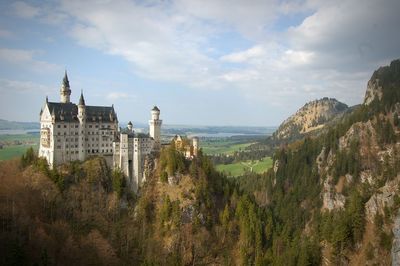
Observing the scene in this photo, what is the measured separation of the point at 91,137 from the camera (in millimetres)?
105000

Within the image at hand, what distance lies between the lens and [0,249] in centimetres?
7038

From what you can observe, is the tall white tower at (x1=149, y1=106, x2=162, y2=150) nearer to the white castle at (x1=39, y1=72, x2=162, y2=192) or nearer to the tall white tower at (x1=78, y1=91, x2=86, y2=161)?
the white castle at (x1=39, y1=72, x2=162, y2=192)

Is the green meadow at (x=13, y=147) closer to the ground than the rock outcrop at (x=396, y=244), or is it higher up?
higher up

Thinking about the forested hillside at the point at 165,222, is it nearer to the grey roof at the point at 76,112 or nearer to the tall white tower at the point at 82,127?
the tall white tower at the point at 82,127

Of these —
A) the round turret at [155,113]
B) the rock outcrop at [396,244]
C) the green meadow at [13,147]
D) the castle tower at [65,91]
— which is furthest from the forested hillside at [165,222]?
the green meadow at [13,147]

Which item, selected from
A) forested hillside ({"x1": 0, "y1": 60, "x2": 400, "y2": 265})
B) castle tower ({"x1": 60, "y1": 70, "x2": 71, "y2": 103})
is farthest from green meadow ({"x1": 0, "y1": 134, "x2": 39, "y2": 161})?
forested hillside ({"x1": 0, "y1": 60, "x2": 400, "y2": 265})

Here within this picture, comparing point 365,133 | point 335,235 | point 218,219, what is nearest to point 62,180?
point 218,219

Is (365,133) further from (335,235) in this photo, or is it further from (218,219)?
(218,219)

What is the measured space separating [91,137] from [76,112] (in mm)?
7969

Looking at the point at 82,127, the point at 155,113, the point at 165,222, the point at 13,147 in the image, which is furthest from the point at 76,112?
the point at 13,147

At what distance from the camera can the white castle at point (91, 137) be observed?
99.2 metres

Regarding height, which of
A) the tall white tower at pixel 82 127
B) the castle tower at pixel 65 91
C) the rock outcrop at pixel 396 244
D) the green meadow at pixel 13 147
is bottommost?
the rock outcrop at pixel 396 244

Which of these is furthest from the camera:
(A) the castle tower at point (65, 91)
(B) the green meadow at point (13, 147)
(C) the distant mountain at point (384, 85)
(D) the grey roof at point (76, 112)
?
(C) the distant mountain at point (384, 85)

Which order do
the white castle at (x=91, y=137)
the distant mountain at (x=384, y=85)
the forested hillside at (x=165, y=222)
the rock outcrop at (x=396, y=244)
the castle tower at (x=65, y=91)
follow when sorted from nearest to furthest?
the forested hillside at (x=165, y=222) → the rock outcrop at (x=396, y=244) → the white castle at (x=91, y=137) → the castle tower at (x=65, y=91) → the distant mountain at (x=384, y=85)
